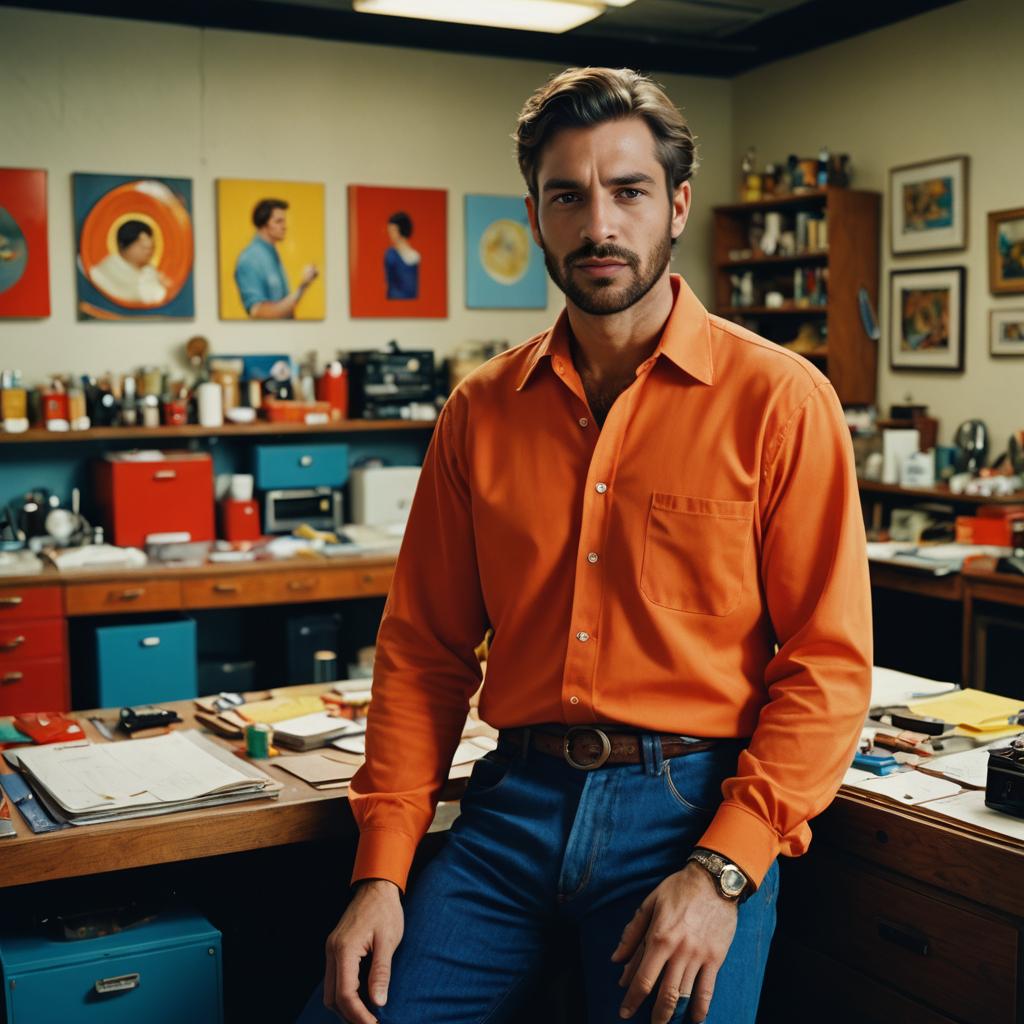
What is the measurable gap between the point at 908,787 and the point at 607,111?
1.18m

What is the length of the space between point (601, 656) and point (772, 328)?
16.9 feet

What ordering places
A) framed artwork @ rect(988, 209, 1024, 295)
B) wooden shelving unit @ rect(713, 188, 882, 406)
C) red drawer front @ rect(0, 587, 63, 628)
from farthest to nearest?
wooden shelving unit @ rect(713, 188, 882, 406) < framed artwork @ rect(988, 209, 1024, 295) < red drawer front @ rect(0, 587, 63, 628)

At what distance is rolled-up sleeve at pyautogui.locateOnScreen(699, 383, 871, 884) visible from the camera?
1.77 metres

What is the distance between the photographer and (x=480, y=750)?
8.30 ft

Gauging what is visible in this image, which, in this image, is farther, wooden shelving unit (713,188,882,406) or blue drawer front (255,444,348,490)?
wooden shelving unit (713,188,882,406)

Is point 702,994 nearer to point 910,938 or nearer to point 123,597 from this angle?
point 910,938

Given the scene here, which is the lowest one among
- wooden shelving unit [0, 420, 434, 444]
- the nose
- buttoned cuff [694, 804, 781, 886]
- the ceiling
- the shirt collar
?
buttoned cuff [694, 804, 781, 886]

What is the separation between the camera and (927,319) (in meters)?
5.92

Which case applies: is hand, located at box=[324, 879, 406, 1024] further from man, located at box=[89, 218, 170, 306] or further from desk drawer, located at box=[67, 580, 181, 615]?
man, located at box=[89, 218, 170, 306]

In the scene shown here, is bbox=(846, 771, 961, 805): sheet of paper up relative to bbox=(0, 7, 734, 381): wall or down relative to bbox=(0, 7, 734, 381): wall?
down

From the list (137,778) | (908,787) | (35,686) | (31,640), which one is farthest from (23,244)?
(908,787)

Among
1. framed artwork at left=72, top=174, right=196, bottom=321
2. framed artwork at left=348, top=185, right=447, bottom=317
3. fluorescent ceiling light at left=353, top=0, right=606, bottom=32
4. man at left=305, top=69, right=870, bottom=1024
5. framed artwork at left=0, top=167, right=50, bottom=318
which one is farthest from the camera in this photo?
framed artwork at left=348, top=185, right=447, bottom=317

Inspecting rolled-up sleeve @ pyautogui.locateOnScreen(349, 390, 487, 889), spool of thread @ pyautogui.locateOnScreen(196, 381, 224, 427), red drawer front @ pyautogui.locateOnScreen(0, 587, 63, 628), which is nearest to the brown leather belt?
rolled-up sleeve @ pyautogui.locateOnScreen(349, 390, 487, 889)

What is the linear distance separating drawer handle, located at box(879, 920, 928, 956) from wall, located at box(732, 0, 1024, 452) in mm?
3901
